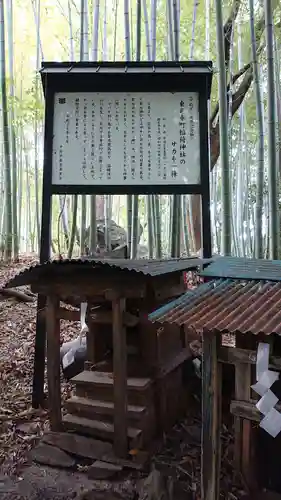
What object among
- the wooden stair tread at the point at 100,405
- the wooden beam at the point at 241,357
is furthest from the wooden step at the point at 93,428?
the wooden beam at the point at 241,357

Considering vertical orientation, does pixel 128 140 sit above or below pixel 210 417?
above

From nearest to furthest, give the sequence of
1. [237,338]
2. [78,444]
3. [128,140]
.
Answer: [237,338] < [78,444] < [128,140]

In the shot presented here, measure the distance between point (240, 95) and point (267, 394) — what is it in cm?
631

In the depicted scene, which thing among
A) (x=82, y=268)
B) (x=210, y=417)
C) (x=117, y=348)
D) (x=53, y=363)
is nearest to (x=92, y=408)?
(x=53, y=363)

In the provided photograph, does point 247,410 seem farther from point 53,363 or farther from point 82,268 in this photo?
point 53,363

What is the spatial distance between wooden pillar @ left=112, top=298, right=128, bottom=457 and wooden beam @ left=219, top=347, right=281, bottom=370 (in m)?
0.91

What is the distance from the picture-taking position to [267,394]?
7.21 ft

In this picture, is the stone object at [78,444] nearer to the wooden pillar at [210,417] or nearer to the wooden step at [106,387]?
the wooden step at [106,387]

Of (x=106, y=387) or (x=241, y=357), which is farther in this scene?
(x=106, y=387)

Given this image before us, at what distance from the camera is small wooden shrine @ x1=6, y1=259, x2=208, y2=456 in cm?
312

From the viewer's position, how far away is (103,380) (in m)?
3.45

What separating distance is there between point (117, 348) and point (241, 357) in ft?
3.44

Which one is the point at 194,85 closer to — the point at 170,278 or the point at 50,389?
the point at 170,278

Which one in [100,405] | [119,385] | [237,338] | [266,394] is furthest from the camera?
[100,405]
